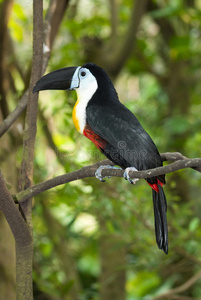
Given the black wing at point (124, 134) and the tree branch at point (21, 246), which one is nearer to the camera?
the tree branch at point (21, 246)

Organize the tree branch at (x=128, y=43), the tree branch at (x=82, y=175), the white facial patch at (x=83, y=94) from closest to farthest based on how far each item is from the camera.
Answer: the tree branch at (x=82, y=175), the white facial patch at (x=83, y=94), the tree branch at (x=128, y=43)

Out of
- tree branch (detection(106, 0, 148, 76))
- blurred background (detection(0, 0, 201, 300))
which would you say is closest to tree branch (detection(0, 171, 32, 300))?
blurred background (detection(0, 0, 201, 300))

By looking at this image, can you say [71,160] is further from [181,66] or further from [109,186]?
[181,66]

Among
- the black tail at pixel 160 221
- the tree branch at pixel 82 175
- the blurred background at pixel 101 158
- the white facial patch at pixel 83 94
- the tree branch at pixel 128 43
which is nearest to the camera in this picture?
the tree branch at pixel 82 175

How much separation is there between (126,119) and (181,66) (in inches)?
80.3

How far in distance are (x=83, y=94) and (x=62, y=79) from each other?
69mm

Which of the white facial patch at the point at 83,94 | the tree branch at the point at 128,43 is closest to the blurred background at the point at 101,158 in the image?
the tree branch at the point at 128,43

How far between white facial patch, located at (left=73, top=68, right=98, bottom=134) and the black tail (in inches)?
10.0

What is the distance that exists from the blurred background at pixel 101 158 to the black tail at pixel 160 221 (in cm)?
48

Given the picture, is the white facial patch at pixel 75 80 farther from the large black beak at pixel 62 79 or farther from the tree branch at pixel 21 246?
the tree branch at pixel 21 246

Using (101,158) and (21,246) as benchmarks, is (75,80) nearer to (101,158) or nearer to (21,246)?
(21,246)

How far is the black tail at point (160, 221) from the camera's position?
36.7 inches

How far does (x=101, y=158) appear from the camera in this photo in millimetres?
1631

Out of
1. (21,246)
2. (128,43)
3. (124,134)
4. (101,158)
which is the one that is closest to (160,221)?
(124,134)
